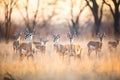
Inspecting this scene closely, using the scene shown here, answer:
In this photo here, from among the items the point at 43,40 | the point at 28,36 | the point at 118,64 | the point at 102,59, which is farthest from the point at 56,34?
the point at 118,64

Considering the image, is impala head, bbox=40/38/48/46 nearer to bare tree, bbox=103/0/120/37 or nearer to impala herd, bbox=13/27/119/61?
impala herd, bbox=13/27/119/61

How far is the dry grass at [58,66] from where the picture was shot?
1.67 metres

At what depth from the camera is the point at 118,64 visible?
5.47 ft

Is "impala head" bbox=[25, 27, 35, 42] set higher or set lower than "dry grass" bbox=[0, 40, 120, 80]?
higher

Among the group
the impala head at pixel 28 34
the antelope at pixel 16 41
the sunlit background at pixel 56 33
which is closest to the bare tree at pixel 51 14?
the sunlit background at pixel 56 33

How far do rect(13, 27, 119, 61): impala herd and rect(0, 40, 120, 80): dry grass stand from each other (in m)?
0.03

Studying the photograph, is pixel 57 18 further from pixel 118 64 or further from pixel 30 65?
pixel 118 64

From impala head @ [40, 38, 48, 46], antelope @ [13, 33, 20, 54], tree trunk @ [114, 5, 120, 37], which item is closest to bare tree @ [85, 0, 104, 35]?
tree trunk @ [114, 5, 120, 37]

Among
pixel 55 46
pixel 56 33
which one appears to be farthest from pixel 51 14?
pixel 55 46

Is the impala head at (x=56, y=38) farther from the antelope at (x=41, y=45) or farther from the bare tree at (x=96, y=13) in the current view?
the bare tree at (x=96, y=13)

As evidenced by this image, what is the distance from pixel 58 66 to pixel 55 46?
0.16m

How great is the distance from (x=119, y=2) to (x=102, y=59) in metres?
0.48

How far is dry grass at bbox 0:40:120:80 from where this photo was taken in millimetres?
1666

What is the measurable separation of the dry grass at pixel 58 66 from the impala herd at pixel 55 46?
3 centimetres
